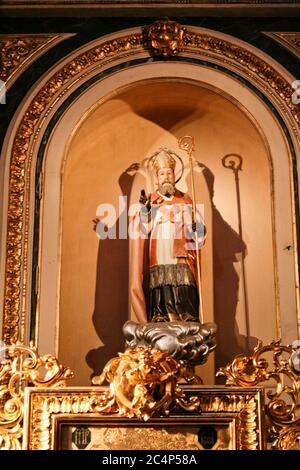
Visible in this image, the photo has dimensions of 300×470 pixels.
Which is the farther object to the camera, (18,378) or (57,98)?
(57,98)

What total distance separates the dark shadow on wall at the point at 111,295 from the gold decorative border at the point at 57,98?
1.98 feet

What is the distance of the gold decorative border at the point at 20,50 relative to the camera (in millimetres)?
5652

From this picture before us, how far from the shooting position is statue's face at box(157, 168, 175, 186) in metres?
5.68

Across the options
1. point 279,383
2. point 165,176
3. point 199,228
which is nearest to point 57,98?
point 165,176

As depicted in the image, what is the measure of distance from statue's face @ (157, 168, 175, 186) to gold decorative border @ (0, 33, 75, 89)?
37.2 inches

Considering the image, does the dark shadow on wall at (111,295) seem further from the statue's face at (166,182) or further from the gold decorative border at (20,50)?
the gold decorative border at (20,50)

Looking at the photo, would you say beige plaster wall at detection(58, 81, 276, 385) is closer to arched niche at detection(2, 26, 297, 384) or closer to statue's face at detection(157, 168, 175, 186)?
arched niche at detection(2, 26, 297, 384)

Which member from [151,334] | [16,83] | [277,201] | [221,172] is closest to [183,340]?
[151,334]

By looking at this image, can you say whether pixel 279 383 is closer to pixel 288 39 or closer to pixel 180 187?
pixel 180 187


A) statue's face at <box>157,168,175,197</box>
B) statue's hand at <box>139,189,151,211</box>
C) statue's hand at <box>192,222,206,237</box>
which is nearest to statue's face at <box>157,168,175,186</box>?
statue's face at <box>157,168,175,197</box>

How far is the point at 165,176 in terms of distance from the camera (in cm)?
569

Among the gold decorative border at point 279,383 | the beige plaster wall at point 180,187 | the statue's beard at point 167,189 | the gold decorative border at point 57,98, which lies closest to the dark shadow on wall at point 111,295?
the beige plaster wall at point 180,187

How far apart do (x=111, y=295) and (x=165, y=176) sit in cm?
75

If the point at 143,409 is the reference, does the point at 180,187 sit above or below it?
above
